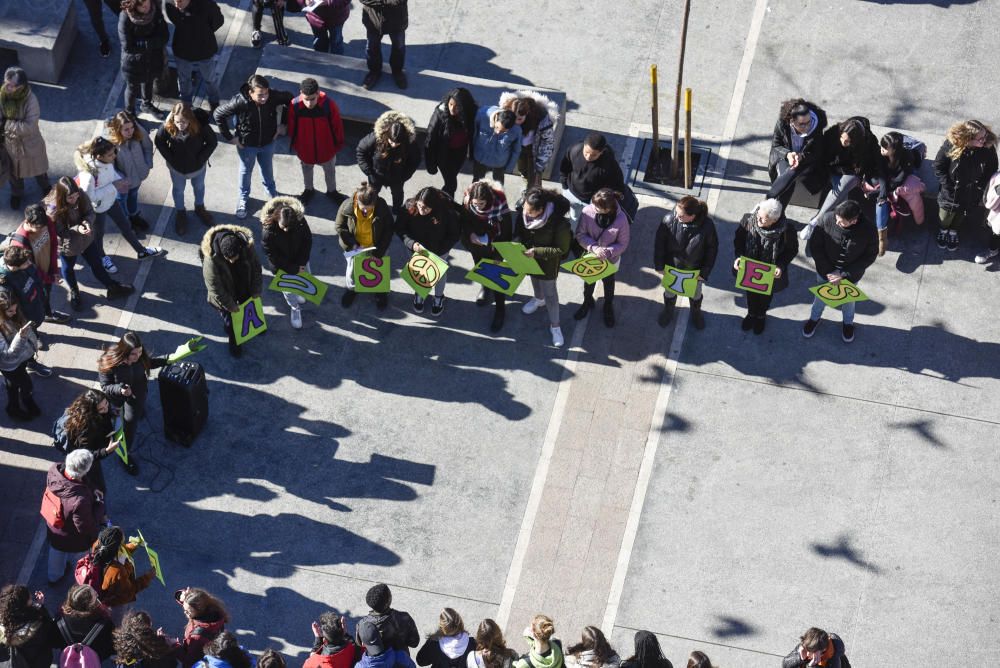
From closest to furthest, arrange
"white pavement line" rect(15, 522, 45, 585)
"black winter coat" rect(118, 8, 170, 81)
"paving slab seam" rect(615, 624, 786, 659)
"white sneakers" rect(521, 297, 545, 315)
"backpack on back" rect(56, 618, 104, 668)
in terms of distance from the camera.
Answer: "backpack on back" rect(56, 618, 104, 668) → "paving slab seam" rect(615, 624, 786, 659) → "white pavement line" rect(15, 522, 45, 585) → "white sneakers" rect(521, 297, 545, 315) → "black winter coat" rect(118, 8, 170, 81)

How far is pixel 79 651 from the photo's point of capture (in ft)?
38.9

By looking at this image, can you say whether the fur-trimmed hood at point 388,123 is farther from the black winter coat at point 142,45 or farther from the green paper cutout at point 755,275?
the green paper cutout at point 755,275

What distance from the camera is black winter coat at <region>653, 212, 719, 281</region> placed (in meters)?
14.4

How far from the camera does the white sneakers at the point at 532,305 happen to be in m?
15.5

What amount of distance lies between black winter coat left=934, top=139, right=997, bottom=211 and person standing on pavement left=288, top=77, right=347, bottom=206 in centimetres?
619

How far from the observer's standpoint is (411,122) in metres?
15.1

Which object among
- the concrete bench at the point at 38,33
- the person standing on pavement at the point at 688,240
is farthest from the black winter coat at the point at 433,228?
the concrete bench at the point at 38,33

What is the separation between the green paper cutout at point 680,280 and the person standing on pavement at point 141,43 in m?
5.98

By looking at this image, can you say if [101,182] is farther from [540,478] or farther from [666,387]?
[666,387]

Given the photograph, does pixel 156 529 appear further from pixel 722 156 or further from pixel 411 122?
pixel 722 156

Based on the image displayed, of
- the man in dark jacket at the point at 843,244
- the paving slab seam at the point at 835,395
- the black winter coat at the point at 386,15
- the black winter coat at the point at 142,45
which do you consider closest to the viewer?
the man in dark jacket at the point at 843,244

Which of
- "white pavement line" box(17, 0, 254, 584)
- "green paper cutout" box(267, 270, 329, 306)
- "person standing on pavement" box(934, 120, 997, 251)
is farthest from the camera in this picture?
"person standing on pavement" box(934, 120, 997, 251)

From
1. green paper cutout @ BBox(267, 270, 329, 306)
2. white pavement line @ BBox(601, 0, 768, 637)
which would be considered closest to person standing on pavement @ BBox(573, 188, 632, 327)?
white pavement line @ BBox(601, 0, 768, 637)

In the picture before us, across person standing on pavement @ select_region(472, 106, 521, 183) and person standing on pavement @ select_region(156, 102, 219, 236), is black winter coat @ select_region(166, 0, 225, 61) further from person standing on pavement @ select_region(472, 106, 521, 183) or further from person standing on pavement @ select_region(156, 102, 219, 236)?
person standing on pavement @ select_region(472, 106, 521, 183)
